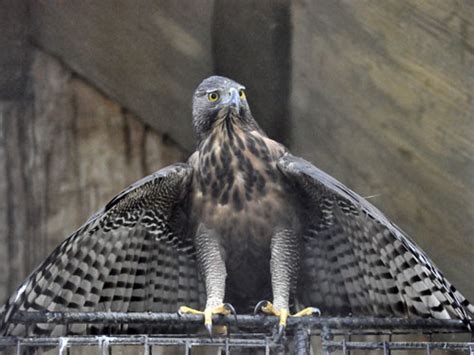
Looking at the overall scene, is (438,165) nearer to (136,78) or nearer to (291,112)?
(291,112)

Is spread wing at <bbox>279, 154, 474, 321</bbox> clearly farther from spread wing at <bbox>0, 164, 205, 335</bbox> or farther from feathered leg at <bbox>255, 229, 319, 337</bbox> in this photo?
spread wing at <bbox>0, 164, 205, 335</bbox>

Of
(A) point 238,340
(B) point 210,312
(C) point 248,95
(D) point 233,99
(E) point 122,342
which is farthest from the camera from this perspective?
(C) point 248,95

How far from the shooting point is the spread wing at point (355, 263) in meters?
2.61

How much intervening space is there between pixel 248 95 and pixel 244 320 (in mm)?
950

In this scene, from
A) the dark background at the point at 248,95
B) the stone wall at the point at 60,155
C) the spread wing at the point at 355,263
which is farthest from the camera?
the stone wall at the point at 60,155

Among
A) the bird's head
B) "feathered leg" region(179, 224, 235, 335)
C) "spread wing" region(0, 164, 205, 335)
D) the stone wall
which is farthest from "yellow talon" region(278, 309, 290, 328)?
the stone wall

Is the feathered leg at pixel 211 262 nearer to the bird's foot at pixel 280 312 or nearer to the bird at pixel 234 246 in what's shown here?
the bird at pixel 234 246

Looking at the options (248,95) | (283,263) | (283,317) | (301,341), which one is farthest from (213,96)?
(301,341)

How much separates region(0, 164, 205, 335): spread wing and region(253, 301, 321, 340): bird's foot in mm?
277

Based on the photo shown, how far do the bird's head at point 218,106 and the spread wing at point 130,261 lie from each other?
14cm

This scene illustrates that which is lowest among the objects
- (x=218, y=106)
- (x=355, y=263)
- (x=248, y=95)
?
A: (x=355, y=263)

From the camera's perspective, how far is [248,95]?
320cm

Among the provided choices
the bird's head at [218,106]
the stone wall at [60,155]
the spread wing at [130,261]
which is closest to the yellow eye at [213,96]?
the bird's head at [218,106]

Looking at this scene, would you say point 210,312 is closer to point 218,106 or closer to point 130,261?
point 130,261
